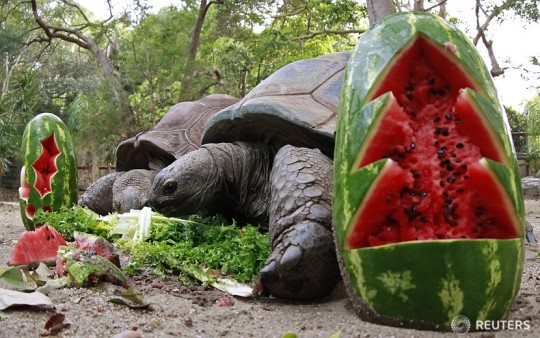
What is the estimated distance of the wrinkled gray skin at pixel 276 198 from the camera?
1854mm

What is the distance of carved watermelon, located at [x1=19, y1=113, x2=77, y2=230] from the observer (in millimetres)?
3910

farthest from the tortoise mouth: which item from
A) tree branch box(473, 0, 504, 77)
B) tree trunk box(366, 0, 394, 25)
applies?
tree branch box(473, 0, 504, 77)

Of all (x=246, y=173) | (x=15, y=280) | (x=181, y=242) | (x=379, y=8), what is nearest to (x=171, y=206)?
(x=181, y=242)

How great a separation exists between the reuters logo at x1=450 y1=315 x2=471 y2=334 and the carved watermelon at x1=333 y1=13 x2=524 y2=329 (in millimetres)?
15

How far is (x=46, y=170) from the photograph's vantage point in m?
4.05

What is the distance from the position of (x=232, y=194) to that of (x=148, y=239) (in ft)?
1.64

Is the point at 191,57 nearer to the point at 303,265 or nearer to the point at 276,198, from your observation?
the point at 276,198

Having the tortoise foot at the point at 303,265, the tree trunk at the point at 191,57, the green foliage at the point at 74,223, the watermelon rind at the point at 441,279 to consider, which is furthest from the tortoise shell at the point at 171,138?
the tree trunk at the point at 191,57

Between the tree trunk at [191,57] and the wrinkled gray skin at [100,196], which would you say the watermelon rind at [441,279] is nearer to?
the wrinkled gray skin at [100,196]

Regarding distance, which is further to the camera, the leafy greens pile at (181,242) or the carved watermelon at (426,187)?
the leafy greens pile at (181,242)

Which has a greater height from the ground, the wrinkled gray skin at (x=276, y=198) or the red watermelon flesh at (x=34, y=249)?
the wrinkled gray skin at (x=276, y=198)

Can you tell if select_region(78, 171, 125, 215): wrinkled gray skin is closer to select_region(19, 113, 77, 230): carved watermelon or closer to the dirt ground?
select_region(19, 113, 77, 230): carved watermelon

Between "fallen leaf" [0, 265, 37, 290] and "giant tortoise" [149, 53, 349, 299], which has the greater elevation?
"giant tortoise" [149, 53, 349, 299]

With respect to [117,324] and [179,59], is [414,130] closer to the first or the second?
[117,324]
